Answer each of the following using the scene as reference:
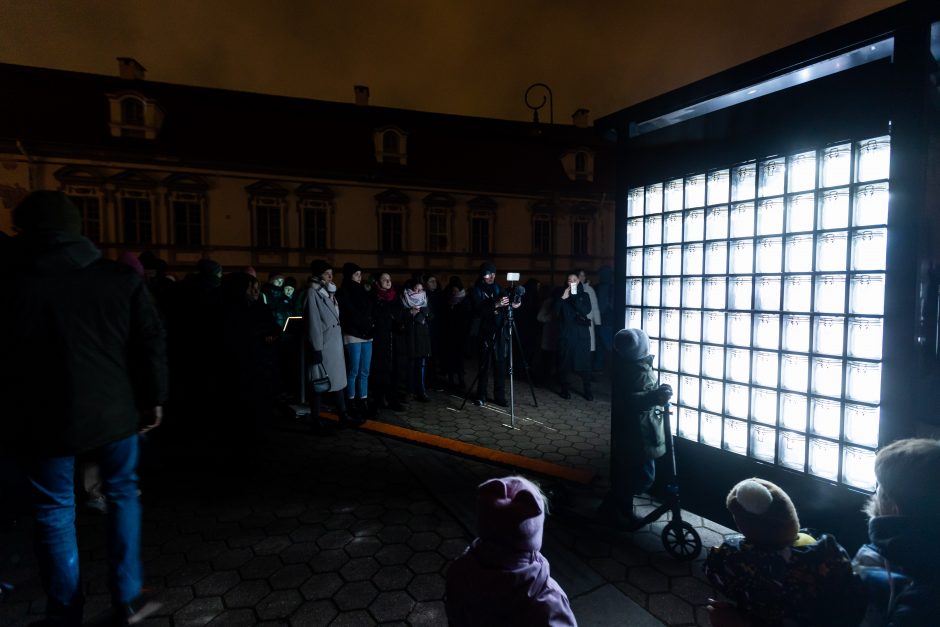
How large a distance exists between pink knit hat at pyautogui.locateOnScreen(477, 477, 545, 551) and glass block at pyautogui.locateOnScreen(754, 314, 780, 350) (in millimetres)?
2427

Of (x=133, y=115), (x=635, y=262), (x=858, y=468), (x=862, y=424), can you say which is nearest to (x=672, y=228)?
(x=635, y=262)

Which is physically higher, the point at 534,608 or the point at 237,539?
the point at 534,608

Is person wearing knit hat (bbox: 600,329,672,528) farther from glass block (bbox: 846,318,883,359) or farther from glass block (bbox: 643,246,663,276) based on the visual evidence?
glass block (bbox: 846,318,883,359)

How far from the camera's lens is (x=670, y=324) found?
3.72 m

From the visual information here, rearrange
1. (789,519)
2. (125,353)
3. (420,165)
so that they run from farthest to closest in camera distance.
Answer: (420,165) < (125,353) < (789,519)

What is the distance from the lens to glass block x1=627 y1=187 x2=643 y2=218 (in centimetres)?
391

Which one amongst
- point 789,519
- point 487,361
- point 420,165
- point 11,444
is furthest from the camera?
point 420,165

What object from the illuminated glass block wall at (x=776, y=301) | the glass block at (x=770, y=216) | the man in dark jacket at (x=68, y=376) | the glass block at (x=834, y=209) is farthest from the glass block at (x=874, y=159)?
the man in dark jacket at (x=68, y=376)

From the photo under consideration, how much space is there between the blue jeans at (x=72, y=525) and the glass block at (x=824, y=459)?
13.2 ft

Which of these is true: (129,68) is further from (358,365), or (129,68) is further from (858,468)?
(858,468)

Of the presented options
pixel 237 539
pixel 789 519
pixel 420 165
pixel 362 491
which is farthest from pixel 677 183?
pixel 420 165

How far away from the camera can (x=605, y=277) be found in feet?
31.5

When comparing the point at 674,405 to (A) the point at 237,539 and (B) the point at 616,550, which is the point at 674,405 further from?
(A) the point at 237,539

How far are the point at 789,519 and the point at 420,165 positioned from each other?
21.6 metres
